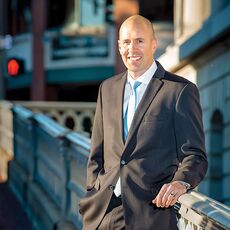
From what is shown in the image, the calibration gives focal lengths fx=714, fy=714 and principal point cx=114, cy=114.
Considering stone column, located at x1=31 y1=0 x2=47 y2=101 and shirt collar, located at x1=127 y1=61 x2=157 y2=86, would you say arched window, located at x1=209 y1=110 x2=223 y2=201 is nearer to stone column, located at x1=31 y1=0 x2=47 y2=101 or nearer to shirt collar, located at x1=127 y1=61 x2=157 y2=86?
shirt collar, located at x1=127 y1=61 x2=157 y2=86

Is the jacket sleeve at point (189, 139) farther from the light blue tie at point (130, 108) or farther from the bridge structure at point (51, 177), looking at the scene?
the light blue tie at point (130, 108)

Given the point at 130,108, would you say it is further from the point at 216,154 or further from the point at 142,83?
the point at 216,154

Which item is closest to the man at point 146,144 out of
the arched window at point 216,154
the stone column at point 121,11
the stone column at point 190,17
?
the arched window at point 216,154

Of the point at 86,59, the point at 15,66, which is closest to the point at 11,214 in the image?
the point at 15,66

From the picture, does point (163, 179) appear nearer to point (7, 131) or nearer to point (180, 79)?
point (180, 79)

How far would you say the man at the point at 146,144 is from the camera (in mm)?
3264

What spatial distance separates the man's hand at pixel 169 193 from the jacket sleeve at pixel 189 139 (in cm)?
4

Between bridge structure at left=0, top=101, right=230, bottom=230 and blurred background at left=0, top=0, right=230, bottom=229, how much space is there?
0.12 meters

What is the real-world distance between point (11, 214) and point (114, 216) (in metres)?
6.05

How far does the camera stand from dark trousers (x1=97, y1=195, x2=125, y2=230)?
133 inches

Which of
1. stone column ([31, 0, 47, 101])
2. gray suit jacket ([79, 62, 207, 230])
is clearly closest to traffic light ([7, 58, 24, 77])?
gray suit jacket ([79, 62, 207, 230])

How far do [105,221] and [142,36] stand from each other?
0.91 m

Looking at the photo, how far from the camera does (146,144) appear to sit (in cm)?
333

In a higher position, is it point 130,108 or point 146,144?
point 130,108
